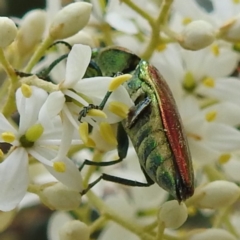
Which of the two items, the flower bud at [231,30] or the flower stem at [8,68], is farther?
the flower bud at [231,30]

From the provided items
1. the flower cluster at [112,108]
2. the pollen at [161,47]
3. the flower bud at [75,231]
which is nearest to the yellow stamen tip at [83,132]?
the flower cluster at [112,108]

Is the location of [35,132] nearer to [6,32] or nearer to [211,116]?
[6,32]

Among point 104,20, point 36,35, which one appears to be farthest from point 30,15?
point 104,20

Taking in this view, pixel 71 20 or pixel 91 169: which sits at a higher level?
pixel 71 20

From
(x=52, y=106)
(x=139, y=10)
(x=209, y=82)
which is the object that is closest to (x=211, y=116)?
(x=209, y=82)

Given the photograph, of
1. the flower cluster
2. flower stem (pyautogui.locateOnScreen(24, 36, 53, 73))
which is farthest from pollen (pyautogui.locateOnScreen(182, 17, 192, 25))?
flower stem (pyautogui.locateOnScreen(24, 36, 53, 73))

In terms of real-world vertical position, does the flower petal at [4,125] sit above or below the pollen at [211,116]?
above

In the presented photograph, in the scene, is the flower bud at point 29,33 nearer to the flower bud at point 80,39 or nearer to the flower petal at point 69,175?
the flower bud at point 80,39
